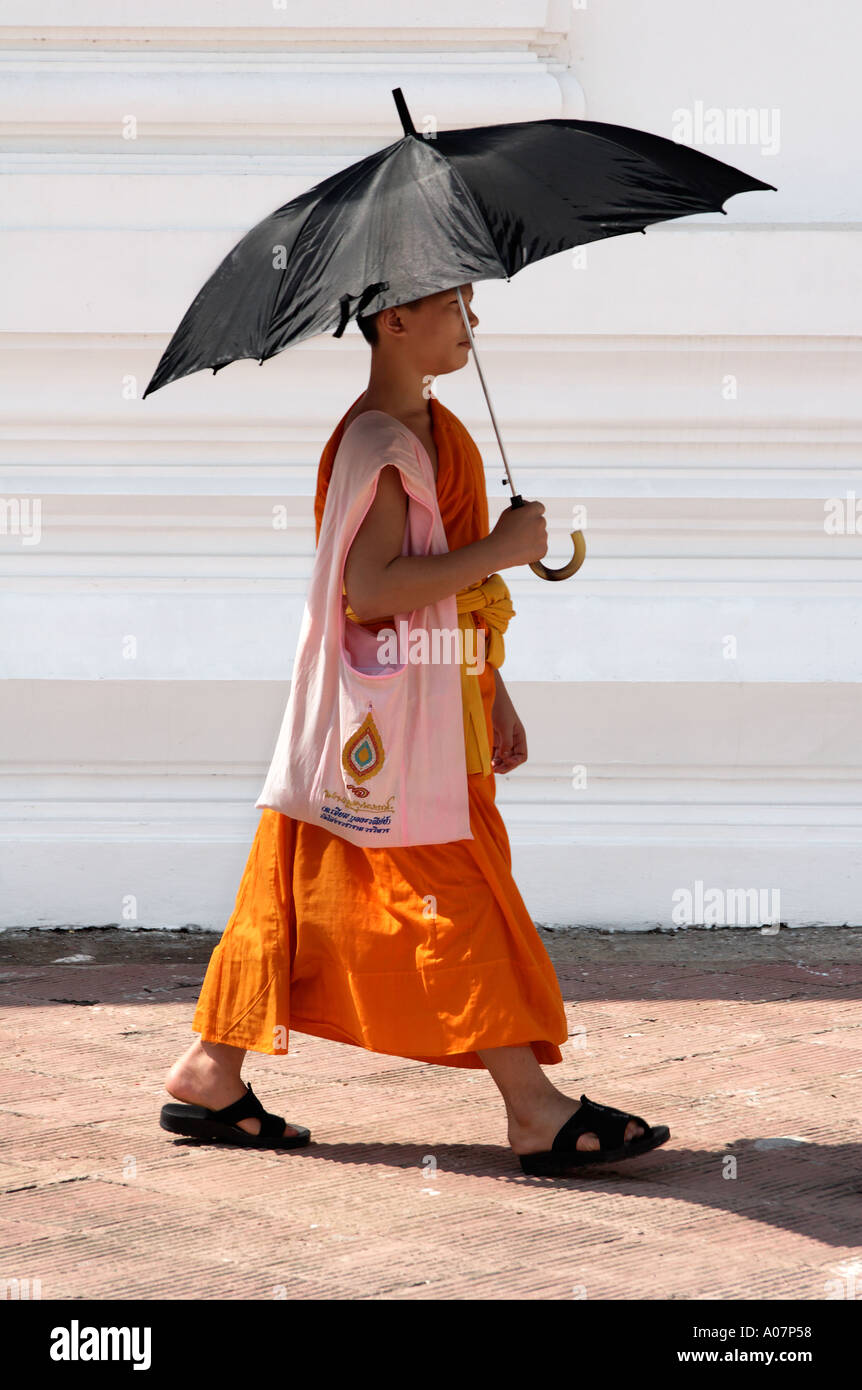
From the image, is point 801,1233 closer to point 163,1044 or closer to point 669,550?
point 163,1044

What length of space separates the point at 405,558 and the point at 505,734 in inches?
19.0

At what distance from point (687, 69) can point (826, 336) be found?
0.87 metres

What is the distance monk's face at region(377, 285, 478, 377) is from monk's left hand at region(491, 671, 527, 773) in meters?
0.60

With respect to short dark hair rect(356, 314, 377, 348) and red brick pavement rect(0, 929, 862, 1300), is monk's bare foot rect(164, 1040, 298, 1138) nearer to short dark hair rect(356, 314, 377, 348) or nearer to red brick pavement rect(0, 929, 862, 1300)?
red brick pavement rect(0, 929, 862, 1300)

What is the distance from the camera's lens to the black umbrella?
256cm

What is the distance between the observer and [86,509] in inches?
184

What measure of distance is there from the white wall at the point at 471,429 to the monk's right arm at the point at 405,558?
1790mm

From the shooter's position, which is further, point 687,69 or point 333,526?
point 687,69

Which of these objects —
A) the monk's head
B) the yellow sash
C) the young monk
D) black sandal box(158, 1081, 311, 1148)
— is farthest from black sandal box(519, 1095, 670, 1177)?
the monk's head

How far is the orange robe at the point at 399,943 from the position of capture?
2775 mm

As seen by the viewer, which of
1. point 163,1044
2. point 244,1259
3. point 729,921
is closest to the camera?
point 244,1259

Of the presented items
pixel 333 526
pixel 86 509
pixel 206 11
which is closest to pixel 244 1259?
pixel 333 526

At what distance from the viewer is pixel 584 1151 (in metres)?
2.78

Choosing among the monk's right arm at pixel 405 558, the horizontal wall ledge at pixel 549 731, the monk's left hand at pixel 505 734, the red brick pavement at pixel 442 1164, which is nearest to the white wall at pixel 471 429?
the horizontal wall ledge at pixel 549 731
